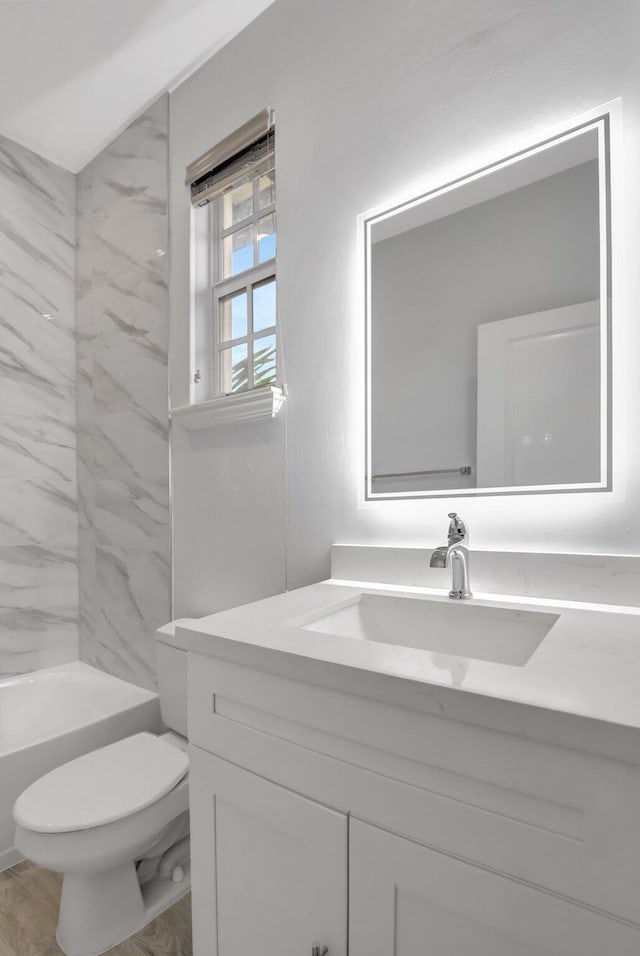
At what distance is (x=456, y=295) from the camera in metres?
1.28

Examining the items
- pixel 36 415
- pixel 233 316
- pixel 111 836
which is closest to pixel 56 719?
pixel 111 836

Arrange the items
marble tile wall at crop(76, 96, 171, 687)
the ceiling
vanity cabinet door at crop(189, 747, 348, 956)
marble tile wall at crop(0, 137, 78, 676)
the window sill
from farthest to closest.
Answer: marble tile wall at crop(0, 137, 78, 676) → marble tile wall at crop(76, 96, 171, 687) → the ceiling → the window sill → vanity cabinet door at crop(189, 747, 348, 956)

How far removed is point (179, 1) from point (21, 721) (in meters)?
2.71

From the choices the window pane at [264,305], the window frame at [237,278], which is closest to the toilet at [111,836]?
the window frame at [237,278]

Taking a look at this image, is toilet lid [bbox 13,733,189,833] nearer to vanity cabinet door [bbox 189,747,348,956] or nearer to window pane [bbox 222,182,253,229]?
vanity cabinet door [bbox 189,747,348,956]

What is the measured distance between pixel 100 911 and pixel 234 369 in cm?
164

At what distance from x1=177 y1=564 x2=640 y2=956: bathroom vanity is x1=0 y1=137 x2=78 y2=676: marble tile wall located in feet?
5.66

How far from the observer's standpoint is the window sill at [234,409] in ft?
5.20

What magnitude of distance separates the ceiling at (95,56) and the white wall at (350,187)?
0.29 feet

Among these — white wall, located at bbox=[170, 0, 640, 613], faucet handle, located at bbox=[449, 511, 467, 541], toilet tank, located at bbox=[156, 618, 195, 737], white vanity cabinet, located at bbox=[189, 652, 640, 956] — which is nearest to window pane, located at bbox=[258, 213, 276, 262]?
white wall, located at bbox=[170, 0, 640, 613]

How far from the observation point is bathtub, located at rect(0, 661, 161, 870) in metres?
1.61

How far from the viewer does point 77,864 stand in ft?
3.83

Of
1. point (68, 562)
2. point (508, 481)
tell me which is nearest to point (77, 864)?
point (508, 481)

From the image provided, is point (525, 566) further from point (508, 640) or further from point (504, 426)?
point (504, 426)
